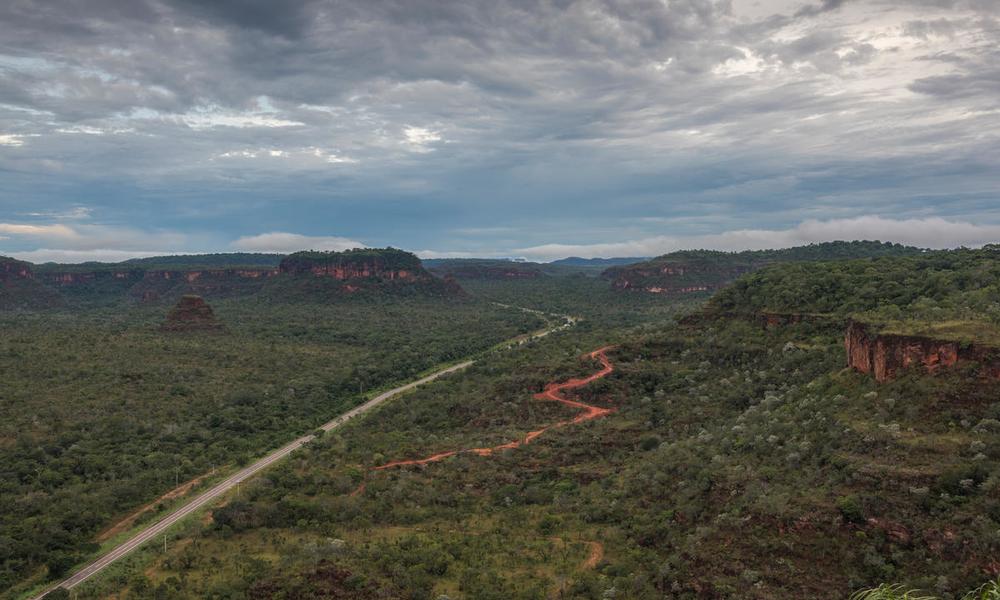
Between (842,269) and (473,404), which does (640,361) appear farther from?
(842,269)

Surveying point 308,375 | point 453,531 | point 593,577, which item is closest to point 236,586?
point 453,531

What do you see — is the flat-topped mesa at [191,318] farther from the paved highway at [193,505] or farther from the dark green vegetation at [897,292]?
the dark green vegetation at [897,292]

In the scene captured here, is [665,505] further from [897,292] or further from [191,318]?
[191,318]

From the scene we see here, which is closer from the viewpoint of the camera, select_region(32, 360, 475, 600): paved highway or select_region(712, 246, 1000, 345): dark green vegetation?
select_region(712, 246, 1000, 345): dark green vegetation

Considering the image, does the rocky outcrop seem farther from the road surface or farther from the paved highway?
the paved highway

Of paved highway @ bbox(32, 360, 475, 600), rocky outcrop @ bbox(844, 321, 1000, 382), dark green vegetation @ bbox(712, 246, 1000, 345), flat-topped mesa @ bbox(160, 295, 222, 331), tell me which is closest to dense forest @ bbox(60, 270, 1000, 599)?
rocky outcrop @ bbox(844, 321, 1000, 382)

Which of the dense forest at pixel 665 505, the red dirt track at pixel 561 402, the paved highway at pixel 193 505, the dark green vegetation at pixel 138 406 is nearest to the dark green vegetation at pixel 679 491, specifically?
the dense forest at pixel 665 505

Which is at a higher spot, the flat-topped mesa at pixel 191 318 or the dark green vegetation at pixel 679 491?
the flat-topped mesa at pixel 191 318
